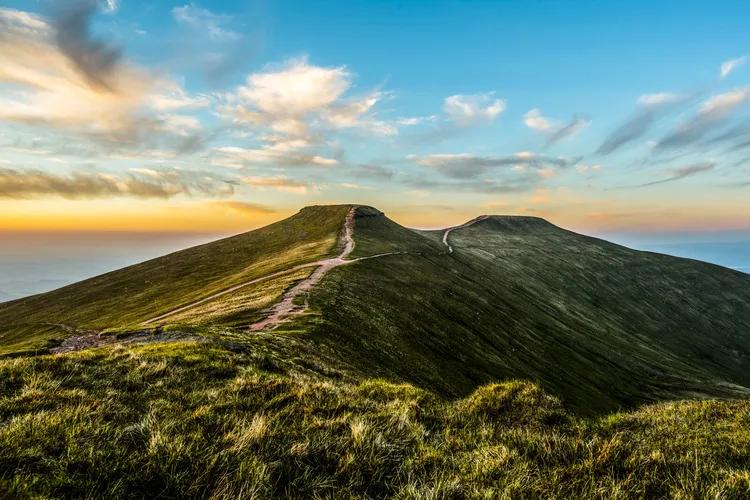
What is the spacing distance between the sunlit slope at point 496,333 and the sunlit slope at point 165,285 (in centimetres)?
1432

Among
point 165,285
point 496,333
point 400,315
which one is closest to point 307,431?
point 400,315

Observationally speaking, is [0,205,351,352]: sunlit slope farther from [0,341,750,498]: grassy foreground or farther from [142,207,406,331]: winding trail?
[0,341,750,498]: grassy foreground

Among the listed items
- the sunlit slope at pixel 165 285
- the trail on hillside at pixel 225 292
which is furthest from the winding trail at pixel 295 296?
the trail on hillside at pixel 225 292

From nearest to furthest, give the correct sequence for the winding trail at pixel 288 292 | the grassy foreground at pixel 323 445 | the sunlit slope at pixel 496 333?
the grassy foreground at pixel 323 445 → the winding trail at pixel 288 292 → the sunlit slope at pixel 496 333

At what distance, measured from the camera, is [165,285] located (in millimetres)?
101188

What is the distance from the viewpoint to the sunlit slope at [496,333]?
142ft

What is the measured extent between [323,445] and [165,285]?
109 metres

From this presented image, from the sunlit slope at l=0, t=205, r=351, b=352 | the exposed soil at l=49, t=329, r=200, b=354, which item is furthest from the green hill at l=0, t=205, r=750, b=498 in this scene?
the sunlit slope at l=0, t=205, r=351, b=352

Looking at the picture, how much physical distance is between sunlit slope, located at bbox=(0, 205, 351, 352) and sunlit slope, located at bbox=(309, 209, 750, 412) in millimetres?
14315

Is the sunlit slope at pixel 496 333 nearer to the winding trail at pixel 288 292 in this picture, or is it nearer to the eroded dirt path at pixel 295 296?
the eroded dirt path at pixel 295 296

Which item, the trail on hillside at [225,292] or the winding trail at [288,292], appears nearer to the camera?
the winding trail at [288,292]

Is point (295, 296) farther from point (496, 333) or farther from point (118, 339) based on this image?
point (496, 333)

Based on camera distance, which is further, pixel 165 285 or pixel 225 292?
pixel 165 285

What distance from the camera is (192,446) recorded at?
650 centimetres
